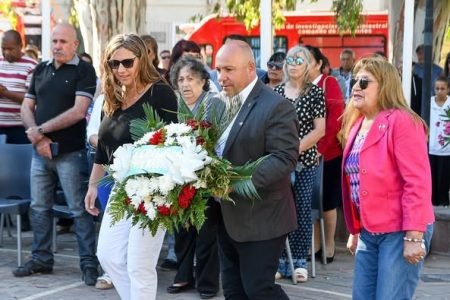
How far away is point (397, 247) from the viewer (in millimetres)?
4574

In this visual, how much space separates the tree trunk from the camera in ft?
36.2

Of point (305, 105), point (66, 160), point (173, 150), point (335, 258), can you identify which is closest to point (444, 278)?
point (335, 258)

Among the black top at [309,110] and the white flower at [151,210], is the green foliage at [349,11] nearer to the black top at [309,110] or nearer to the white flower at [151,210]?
the black top at [309,110]

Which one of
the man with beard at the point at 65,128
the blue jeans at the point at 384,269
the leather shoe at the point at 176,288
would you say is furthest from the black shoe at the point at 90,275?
the blue jeans at the point at 384,269

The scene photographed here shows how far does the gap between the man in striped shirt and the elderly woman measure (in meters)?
2.58

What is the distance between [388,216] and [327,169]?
4064mm

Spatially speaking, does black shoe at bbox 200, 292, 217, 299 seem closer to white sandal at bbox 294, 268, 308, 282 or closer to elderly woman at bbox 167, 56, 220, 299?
elderly woman at bbox 167, 56, 220, 299

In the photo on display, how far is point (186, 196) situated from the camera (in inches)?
182

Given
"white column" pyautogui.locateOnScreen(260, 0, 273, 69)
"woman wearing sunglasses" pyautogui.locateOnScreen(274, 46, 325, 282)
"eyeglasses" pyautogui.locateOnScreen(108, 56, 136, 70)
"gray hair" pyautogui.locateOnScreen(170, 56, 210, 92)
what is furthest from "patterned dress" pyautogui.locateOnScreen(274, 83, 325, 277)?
"eyeglasses" pyautogui.locateOnScreen(108, 56, 136, 70)

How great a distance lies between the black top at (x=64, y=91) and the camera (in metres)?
7.52

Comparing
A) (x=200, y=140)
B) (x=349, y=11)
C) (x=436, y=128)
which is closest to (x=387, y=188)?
(x=200, y=140)

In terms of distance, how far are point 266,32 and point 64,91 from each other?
119 inches

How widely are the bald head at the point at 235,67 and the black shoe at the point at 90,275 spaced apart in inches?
120

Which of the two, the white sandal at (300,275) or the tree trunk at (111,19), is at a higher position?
the tree trunk at (111,19)
